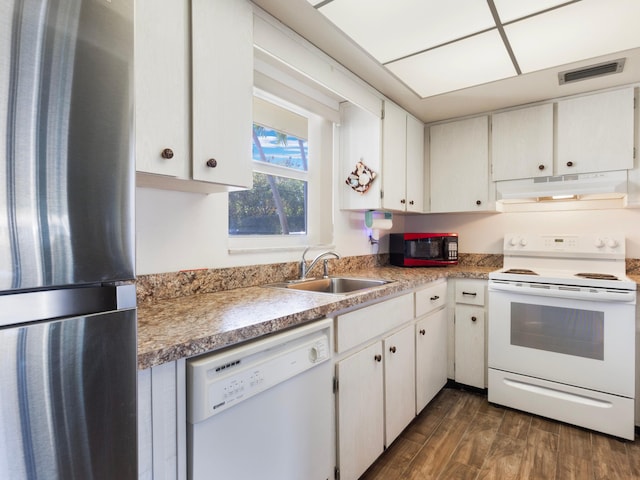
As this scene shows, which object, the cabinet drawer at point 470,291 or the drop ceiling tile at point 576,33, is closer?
the drop ceiling tile at point 576,33

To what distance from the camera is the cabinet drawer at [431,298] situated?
2.14 meters

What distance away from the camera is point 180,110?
114cm

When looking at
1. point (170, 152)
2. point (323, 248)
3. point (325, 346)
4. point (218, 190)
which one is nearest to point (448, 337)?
point (323, 248)

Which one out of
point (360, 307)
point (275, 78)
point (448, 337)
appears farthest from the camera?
point (448, 337)

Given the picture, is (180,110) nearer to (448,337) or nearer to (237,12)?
(237,12)

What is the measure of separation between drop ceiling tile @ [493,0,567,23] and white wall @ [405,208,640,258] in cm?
168

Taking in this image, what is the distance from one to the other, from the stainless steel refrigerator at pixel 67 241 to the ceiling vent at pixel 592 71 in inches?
95.8

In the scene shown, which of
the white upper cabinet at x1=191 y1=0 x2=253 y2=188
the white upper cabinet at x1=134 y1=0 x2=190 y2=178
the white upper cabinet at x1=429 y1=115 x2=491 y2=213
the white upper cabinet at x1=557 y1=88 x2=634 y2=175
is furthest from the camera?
the white upper cabinet at x1=429 y1=115 x2=491 y2=213

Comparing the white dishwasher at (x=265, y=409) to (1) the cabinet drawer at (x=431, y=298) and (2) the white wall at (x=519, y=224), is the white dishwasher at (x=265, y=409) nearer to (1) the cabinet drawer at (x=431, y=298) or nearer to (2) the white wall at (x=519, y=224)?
(1) the cabinet drawer at (x=431, y=298)

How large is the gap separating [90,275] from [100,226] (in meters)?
0.08

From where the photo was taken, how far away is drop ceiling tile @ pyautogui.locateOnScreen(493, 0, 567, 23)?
1.42 metres

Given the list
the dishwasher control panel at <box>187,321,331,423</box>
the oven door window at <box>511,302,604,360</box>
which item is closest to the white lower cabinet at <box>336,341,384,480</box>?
the dishwasher control panel at <box>187,321,331,423</box>

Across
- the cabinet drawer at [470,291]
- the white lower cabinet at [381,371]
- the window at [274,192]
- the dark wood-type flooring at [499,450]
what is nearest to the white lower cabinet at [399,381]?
the white lower cabinet at [381,371]

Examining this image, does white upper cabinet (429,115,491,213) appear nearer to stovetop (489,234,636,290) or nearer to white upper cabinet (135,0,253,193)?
stovetop (489,234,636,290)
